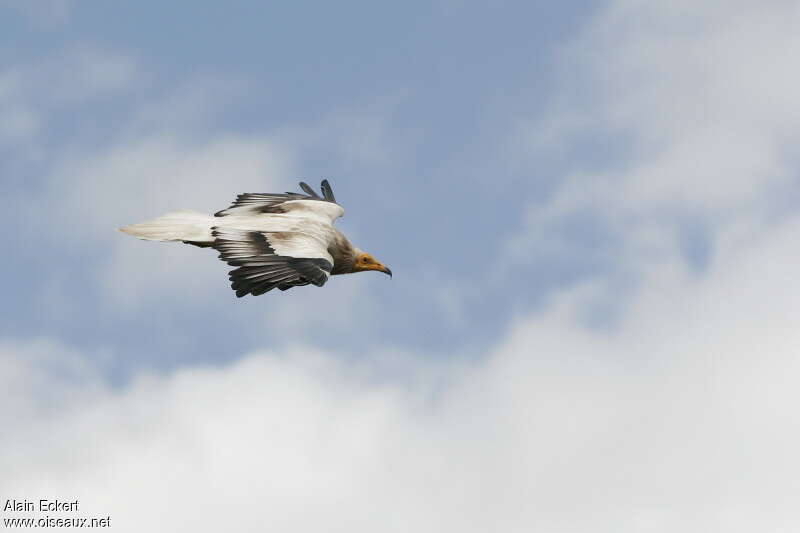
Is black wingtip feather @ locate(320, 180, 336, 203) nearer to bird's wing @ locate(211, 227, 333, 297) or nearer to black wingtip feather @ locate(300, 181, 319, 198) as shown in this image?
black wingtip feather @ locate(300, 181, 319, 198)

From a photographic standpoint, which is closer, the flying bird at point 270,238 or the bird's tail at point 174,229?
the flying bird at point 270,238

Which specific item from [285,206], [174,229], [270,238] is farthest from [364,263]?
[174,229]

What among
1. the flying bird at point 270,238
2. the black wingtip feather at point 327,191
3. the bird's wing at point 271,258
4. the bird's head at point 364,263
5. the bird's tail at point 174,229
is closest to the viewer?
the bird's wing at point 271,258

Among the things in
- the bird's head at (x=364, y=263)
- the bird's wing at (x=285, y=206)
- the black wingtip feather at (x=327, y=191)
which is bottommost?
the bird's head at (x=364, y=263)

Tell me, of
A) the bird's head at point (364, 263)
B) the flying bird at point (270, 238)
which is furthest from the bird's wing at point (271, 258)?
the bird's head at point (364, 263)

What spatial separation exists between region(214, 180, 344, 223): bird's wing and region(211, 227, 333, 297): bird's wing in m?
1.78

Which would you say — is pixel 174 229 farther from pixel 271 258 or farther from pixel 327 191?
pixel 327 191

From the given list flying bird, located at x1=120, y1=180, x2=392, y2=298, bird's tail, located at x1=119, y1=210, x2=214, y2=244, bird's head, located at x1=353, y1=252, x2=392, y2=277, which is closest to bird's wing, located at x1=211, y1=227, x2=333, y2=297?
flying bird, located at x1=120, y1=180, x2=392, y2=298

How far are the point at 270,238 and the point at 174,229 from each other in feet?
4.80

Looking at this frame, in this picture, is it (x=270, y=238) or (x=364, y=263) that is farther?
(x=364, y=263)

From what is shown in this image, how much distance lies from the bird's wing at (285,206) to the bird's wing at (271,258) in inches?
70.2

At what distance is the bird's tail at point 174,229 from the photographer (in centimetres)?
1524

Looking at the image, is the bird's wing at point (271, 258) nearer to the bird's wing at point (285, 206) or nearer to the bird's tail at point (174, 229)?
the bird's tail at point (174, 229)

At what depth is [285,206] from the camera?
17.5 meters
